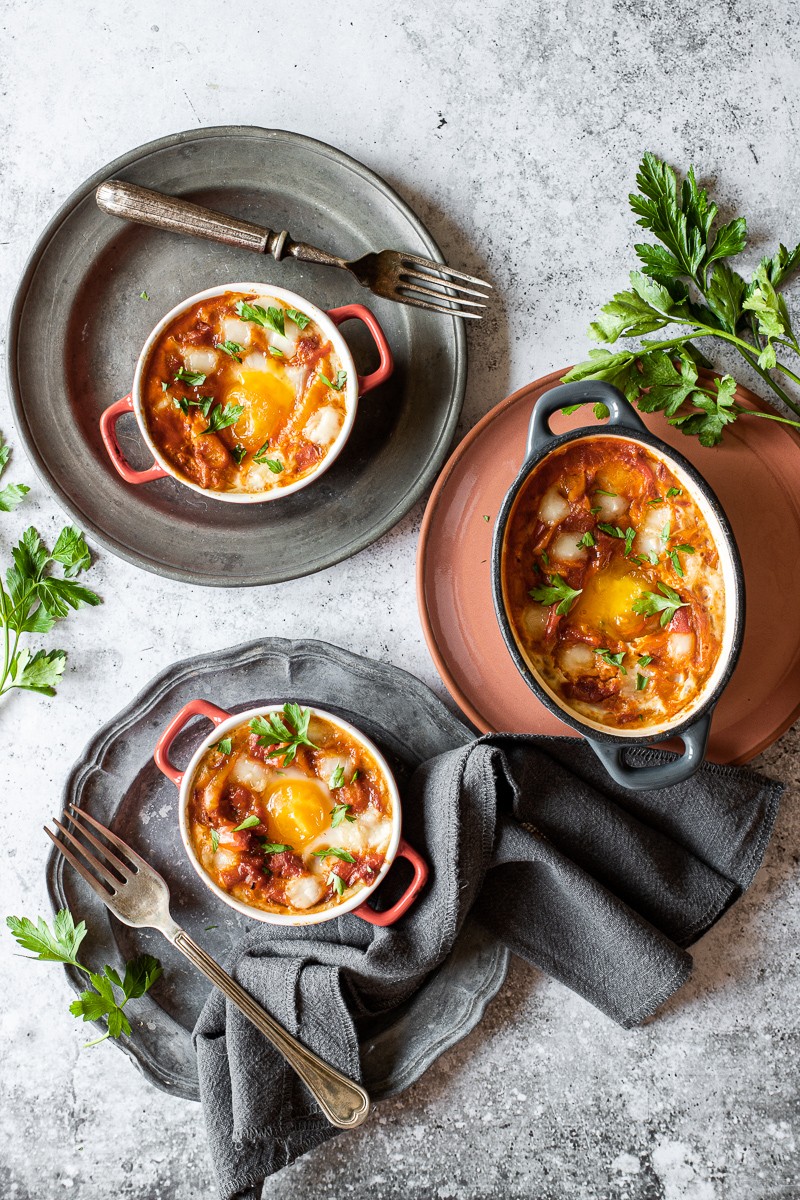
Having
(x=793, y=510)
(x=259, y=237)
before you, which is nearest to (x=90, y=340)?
(x=259, y=237)

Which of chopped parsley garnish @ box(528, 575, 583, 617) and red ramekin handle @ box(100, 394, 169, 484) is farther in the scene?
red ramekin handle @ box(100, 394, 169, 484)

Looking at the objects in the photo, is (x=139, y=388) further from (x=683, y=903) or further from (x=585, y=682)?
(x=683, y=903)

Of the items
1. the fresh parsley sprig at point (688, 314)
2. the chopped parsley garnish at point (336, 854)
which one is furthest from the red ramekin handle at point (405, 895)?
the fresh parsley sprig at point (688, 314)

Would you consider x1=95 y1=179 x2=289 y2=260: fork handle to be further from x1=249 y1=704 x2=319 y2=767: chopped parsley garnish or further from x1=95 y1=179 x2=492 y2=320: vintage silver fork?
x1=249 y1=704 x2=319 y2=767: chopped parsley garnish

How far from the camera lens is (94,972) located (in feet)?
8.67

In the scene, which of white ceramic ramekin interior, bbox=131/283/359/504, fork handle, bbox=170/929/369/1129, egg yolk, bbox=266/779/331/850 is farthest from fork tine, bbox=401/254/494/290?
fork handle, bbox=170/929/369/1129

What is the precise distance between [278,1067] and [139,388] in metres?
1.91

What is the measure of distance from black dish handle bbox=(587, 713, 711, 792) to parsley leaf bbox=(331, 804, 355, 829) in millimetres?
690

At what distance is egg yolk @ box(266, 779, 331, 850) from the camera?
242cm

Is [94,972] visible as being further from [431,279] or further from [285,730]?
[431,279]

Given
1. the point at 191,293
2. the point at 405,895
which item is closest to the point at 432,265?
the point at 191,293

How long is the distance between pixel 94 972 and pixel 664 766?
5.76ft

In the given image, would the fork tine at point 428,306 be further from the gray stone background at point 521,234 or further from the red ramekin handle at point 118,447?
the red ramekin handle at point 118,447

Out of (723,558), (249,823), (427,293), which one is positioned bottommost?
(249,823)
